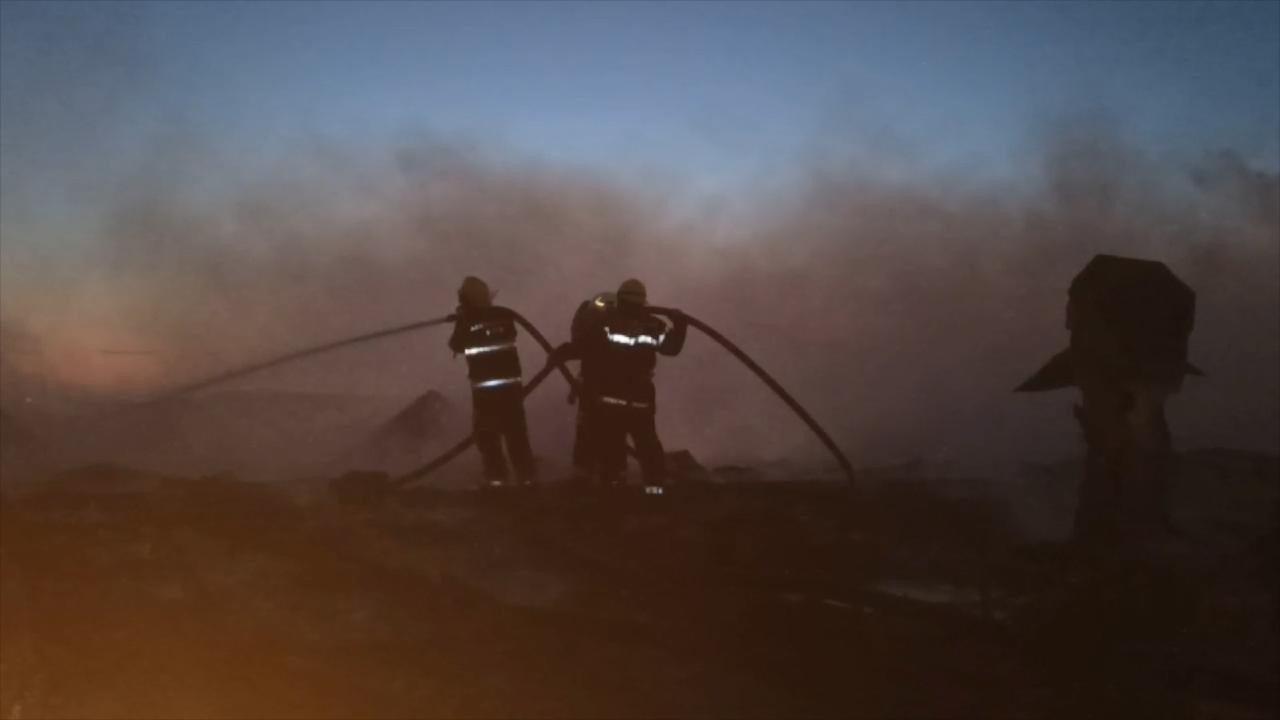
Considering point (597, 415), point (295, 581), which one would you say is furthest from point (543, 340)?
point (295, 581)

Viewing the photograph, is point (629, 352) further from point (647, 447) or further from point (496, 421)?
point (496, 421)

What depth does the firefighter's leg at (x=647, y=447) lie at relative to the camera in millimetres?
11062

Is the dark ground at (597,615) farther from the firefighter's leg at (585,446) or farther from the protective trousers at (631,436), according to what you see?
the firefighter's leg at (585,446)

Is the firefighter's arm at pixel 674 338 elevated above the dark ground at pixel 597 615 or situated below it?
above

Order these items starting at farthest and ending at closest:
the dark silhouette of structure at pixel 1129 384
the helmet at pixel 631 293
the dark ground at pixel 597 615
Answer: the helmet at pixel 631 293 → the dark silhouette of structure at pixel 1129 384 → the dark ground at pixel 597 615

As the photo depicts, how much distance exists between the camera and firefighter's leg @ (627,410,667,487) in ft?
36.3

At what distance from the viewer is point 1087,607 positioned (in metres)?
7.76

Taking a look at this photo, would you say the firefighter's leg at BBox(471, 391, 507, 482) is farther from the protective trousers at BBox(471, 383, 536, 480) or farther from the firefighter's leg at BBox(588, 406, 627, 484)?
the firefighter's leg at BBox(588, 406, 627, 484)

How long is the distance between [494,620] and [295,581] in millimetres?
1631

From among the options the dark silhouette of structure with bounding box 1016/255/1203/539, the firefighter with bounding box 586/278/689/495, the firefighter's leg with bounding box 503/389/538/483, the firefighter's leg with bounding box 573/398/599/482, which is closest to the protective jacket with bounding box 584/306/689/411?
the firefighter with bounding box 586/278/689/495

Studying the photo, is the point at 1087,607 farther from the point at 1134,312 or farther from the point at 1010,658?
the point at 1134,312

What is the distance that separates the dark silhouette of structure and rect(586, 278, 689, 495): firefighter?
4090 millimetres

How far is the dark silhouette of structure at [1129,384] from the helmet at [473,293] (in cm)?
591

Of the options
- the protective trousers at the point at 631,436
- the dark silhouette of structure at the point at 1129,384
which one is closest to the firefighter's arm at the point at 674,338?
the protective trousers at the point at 631,436
